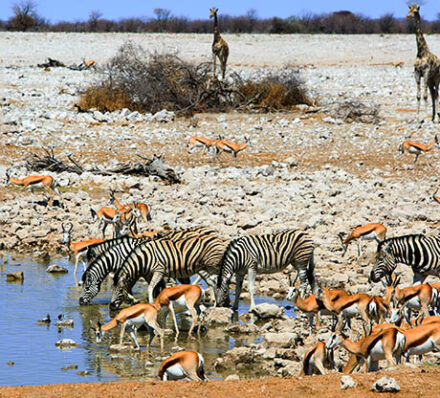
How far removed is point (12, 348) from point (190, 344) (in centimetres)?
197

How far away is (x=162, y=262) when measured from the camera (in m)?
10.8

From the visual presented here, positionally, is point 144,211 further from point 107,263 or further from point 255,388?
point 255,388

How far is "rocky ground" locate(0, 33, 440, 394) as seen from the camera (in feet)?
45.3

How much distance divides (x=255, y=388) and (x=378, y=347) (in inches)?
48.1

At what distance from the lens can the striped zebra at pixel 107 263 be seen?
11219 mm

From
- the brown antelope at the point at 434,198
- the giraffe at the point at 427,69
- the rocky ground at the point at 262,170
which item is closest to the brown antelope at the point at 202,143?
the rocky ground at the point at 262,170

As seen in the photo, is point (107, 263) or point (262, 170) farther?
point (262, 170)

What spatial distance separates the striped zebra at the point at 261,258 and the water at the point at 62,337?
1.64 ft

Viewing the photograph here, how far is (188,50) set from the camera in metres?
41.0

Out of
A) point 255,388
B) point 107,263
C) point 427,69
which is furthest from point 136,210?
point 427,69

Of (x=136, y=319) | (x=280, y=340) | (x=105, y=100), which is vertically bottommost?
(x=280, y=340)

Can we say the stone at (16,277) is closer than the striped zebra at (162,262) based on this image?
No

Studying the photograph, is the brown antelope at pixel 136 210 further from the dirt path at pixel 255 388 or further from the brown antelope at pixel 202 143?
the dirt path at pixel 255 388

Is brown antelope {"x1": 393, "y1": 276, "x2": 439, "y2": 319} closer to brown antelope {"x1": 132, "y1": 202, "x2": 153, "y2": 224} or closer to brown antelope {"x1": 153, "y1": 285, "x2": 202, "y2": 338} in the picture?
brown antelope {"x1": 153, "y1": 285, "x2": 202, "y2": 338}
